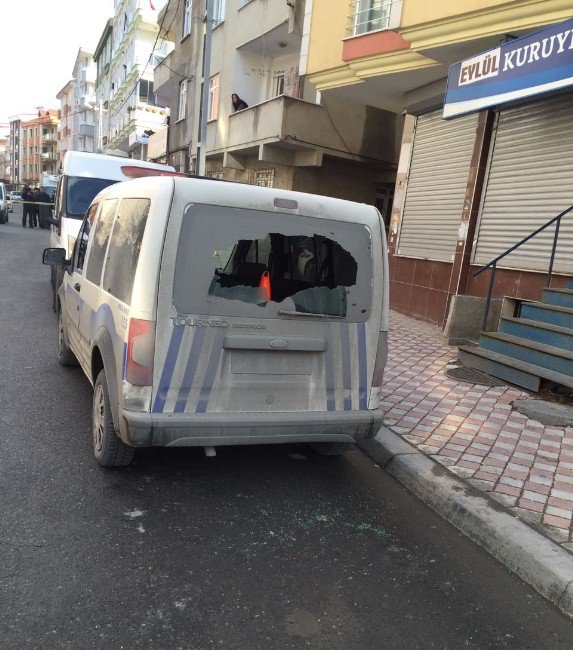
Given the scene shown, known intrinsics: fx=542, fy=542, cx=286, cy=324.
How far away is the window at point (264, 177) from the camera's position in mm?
16125

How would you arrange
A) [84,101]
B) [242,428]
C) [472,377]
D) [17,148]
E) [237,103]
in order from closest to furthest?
[242,428] → [472,377] → [237,103] → [84,101] → [17,148]

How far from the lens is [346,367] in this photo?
372cm

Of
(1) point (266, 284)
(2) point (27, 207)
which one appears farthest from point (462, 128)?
(2) point (27, 207)

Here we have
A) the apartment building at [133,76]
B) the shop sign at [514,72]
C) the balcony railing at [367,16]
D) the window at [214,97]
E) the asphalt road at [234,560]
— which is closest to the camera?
the asphalt road at [234,560]

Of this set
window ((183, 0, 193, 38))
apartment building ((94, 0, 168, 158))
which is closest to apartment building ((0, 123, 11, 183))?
apartment building ((94, 0, 168, 158))

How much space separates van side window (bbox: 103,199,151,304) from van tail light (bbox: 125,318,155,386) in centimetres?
22

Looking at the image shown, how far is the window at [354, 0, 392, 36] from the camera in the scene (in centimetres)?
1007

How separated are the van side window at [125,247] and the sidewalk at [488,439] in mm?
2685

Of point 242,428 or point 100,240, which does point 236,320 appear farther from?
point 100,240

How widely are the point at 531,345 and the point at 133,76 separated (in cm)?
3777

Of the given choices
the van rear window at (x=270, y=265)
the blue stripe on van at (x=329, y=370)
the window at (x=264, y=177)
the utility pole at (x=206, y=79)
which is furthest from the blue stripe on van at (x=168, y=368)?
the window at (x=264, y=177)

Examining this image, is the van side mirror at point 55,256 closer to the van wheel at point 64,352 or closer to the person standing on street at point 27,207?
the van wheel at point 64,352

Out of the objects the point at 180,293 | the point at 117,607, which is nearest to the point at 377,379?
the point at 180,293

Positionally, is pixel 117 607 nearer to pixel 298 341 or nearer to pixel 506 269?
pixel 298 341
